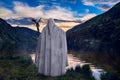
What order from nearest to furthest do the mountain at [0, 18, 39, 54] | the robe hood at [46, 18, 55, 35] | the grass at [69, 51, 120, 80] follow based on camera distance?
the grass at [69, 51, 120, 80], the robe hood at [46, 18, 55, 35], the mountain at [0, 18, 39, 54]

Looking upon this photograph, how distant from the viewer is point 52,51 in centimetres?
1617

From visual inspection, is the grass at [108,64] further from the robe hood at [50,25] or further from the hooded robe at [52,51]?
the robe hood at [50,25]

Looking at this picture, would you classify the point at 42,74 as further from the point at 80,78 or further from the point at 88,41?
the point at 88,41

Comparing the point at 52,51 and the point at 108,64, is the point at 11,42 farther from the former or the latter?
the point at 52,51

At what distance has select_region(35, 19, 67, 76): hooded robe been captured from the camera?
16248 mm

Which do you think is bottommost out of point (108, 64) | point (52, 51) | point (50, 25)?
point (108, 64)

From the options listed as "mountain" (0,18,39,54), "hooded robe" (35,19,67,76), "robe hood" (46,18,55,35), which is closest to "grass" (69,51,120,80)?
"hooded robe" (35,19,67,76)

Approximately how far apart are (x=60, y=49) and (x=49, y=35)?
1.23 meters

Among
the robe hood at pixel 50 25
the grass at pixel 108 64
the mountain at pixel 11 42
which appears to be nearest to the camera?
the grass at pixel 108 64

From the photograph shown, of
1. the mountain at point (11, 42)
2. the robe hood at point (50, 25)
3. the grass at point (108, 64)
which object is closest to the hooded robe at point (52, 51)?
the robe hood at point (50, 25)

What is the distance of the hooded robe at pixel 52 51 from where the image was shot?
640 inches

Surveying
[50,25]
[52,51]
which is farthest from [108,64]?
[50,25]

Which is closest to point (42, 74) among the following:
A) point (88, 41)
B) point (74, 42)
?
point (88, 41)

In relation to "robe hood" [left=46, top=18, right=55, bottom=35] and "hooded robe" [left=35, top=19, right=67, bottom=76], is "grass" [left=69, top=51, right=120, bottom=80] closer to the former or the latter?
"hooded robe" [left=35, top=19, right=67, bottom=76]
